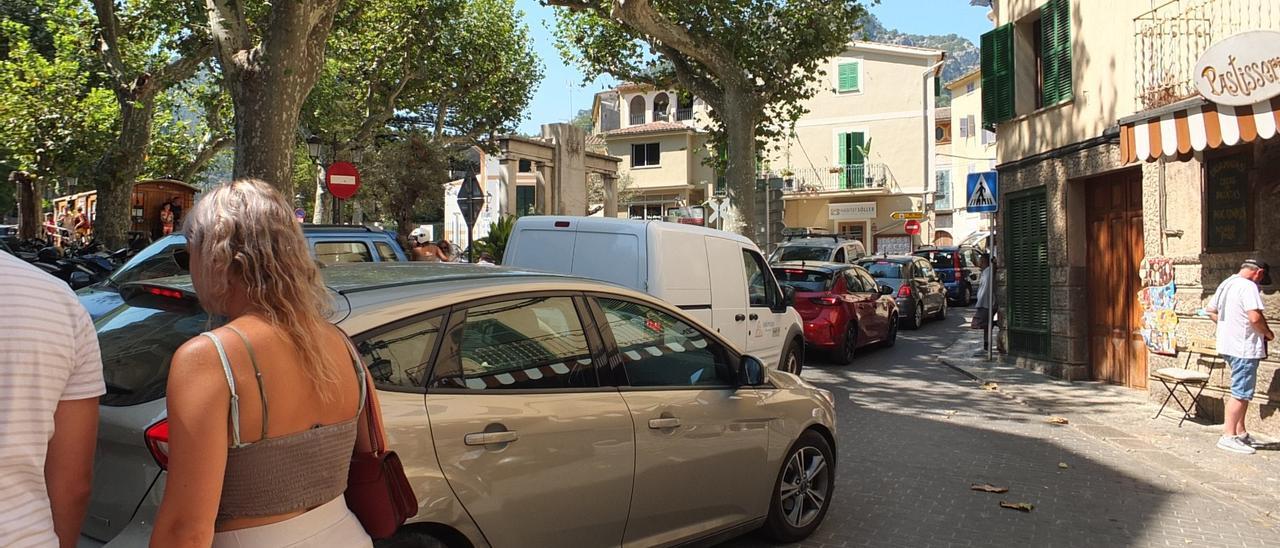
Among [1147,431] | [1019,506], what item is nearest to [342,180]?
[1147,431]

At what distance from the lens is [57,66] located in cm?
2538

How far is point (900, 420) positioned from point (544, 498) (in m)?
6.77

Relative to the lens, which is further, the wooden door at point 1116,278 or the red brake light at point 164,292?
the wooden door at point 1116,278

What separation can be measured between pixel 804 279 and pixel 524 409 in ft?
36.0

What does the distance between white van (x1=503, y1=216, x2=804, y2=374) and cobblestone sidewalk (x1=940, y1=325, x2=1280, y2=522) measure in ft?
11.4

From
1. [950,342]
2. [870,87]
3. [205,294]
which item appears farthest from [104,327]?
[870,87]

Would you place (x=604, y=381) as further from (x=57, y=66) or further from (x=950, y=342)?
(x=57, y=66)

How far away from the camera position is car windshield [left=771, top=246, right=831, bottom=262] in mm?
21281

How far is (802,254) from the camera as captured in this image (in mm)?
21547

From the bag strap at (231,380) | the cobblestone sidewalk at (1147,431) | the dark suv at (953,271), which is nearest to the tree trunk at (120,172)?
the cobblestone sidewalk at (1147,431)

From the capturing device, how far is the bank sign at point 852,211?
43625 millimetres

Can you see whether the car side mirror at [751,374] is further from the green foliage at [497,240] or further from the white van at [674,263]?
the green foliage at [497,240]

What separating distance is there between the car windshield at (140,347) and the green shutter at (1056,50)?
39.1ft

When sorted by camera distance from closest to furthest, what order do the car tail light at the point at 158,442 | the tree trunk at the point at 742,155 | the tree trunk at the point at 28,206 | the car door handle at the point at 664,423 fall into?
1. the car tail light at the point at 158,442
2. the car door handle at the point at 664,423
3. the tree trunk at the point at 742,155
4. the tree trunk at the point at 28,206
